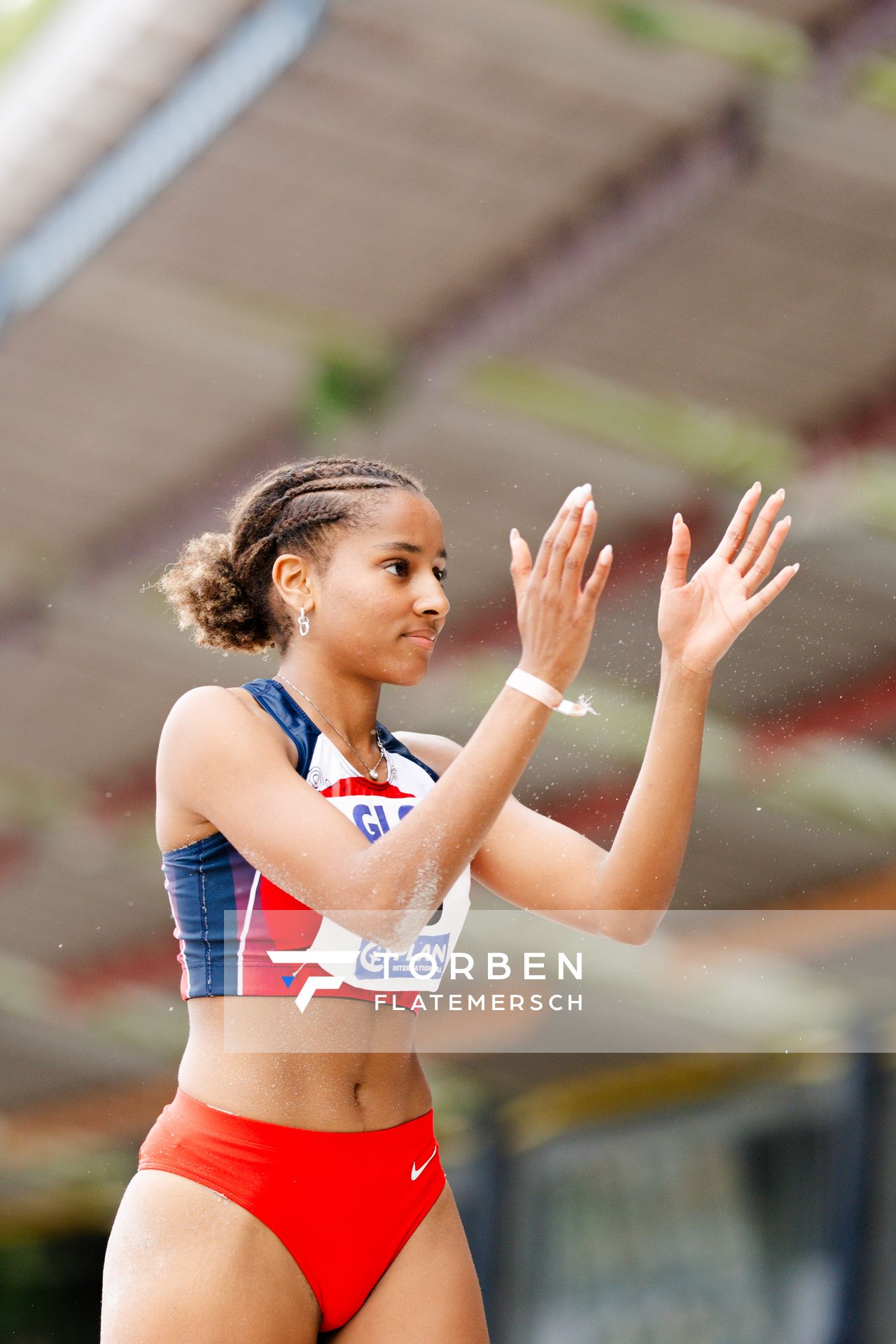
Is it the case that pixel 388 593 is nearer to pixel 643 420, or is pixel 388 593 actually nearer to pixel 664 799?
pixel 664 799

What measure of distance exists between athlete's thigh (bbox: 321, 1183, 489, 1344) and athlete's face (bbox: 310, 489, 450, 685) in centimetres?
58

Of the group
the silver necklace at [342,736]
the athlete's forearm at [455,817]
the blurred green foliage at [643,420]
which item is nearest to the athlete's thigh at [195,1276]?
the athlete's forearm at [455,817]

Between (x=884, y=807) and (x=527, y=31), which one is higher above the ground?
(x=527, y=31)

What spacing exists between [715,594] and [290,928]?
560mm

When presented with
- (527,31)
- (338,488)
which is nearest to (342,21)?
(527,31)

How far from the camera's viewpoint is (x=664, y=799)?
1.74m

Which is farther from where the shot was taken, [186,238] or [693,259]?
[186,238]

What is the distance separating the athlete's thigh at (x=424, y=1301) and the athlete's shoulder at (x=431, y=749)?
1.67 ft

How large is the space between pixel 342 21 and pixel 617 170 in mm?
887

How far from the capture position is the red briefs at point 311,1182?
1645 mm

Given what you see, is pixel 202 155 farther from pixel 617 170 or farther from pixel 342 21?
pixel 617 170

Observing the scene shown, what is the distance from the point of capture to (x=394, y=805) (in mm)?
1781
